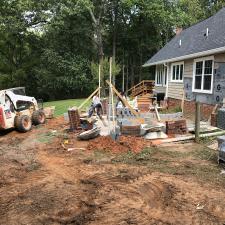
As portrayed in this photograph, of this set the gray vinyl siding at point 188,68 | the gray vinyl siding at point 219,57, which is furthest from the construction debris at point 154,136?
the gray vinyl siding at point 188,68

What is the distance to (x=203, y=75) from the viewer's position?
17.5m

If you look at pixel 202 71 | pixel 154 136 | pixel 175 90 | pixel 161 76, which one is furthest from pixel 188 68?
pixel 161 76

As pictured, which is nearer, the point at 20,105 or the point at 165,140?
the point at 165,140

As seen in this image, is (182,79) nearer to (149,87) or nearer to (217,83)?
(217,83)

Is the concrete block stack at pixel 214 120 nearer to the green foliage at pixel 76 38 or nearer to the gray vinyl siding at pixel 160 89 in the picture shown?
the gray vinyl siding at pixel 160 89

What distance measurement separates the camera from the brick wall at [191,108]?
16.8 meters

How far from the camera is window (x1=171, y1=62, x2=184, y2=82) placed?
70.3ft

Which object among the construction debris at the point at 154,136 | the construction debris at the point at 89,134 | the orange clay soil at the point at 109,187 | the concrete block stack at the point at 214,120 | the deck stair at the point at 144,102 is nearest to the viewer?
the orange clay soil at the point at 109,187

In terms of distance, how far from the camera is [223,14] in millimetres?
20094

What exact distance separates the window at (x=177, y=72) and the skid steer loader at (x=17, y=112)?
872 cm

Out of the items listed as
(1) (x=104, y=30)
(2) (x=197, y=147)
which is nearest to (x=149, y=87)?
(1) (x=104, y=30)

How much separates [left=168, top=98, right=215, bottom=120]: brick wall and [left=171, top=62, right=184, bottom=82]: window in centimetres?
130

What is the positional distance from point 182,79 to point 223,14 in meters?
4.17

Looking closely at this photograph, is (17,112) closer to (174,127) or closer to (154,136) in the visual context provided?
(154,136)
